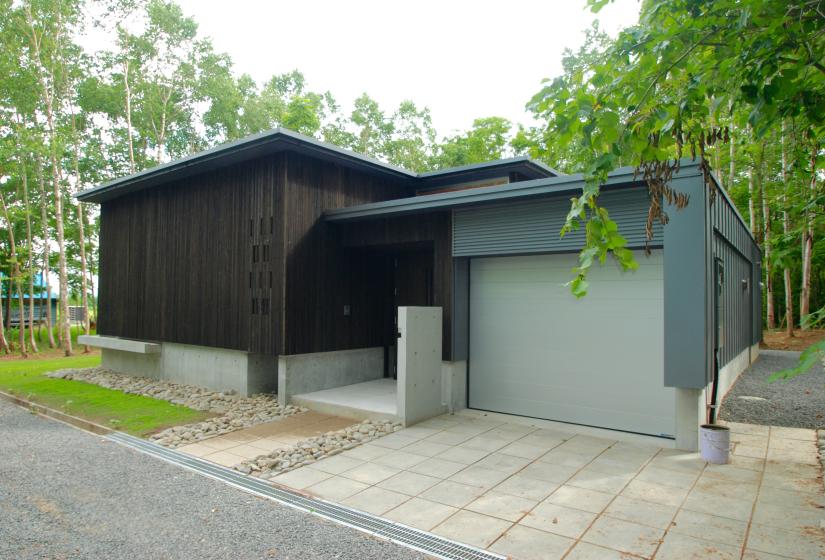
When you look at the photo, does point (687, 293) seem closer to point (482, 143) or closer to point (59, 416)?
point (59, 416)

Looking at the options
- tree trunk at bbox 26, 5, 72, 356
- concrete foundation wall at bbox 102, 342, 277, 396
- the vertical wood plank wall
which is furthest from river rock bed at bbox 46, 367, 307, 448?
tree trunk at bbox 26, 5, 72, 356

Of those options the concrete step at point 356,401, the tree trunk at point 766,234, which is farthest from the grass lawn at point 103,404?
the tree trunk at point 766,234

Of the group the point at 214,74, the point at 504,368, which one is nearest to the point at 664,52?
the point at 504,368

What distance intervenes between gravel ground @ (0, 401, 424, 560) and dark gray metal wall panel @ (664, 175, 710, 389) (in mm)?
3541

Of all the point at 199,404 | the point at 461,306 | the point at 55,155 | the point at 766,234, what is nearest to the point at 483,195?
the point at 461,306

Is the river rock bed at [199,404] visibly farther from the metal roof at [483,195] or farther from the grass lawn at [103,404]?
the metal roof at [483,195]

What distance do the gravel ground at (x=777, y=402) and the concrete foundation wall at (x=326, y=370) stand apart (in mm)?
5520

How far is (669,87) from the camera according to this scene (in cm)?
287

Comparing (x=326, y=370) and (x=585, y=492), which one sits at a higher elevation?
(x=326, y=370)

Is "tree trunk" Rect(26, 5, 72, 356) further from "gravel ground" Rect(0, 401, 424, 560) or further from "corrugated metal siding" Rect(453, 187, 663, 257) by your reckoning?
"corrugated metal siding" Rect(453, 187, 663, 257)

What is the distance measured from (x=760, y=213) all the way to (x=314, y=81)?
2392cm

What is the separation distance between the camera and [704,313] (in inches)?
202

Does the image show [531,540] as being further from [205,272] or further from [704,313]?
[205,272]

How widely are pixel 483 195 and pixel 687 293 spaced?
9.01ft
